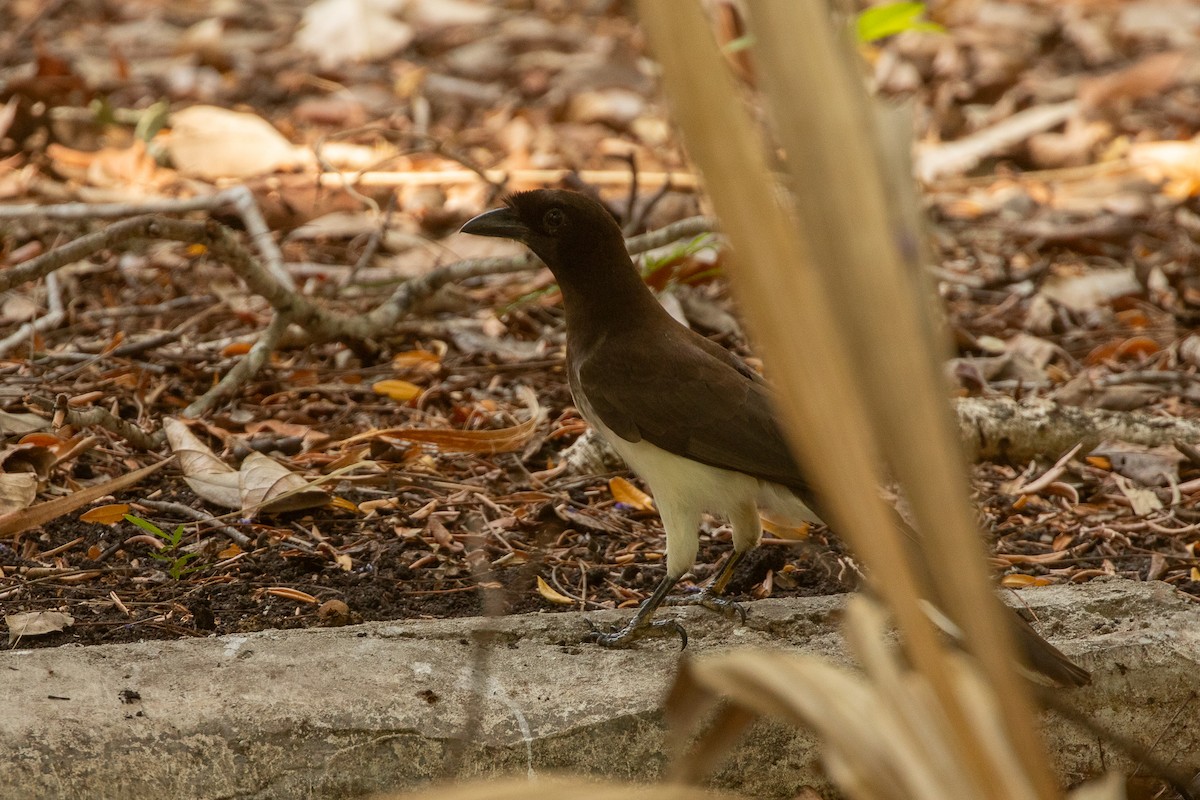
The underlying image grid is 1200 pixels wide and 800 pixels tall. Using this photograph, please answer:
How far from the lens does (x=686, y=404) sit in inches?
144

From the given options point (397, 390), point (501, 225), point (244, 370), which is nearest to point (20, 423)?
point (244, 370)

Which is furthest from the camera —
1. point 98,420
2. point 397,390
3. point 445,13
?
point 445,13

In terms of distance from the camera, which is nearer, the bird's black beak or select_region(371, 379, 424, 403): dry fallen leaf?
the bird's black beak

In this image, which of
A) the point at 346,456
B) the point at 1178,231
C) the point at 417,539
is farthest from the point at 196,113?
the point at 1178,231

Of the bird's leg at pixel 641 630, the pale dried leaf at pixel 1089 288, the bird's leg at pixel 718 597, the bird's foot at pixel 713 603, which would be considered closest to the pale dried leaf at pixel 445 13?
the pale dried leaf at pixel 1089 288

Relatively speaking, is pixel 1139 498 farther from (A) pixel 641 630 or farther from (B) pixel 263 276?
(B) pixel 263 276

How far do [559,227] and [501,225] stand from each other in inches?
7.1

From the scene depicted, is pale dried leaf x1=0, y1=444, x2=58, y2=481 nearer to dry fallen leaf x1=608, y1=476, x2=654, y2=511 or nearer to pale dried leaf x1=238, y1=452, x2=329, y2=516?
pale dried leaf x1=238, y1=452, x2=329, y2=516

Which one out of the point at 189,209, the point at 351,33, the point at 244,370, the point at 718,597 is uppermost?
the point at 189,209

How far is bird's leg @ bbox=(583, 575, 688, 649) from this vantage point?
3.14 m

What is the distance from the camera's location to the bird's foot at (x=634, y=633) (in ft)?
10.3

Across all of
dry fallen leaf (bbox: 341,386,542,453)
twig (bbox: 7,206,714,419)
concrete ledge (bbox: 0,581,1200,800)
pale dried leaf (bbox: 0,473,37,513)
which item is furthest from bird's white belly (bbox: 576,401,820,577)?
pale dried leaf (bbox: 0,473,37,513)

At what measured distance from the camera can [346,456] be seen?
413cm

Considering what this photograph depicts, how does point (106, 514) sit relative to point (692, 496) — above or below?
above
